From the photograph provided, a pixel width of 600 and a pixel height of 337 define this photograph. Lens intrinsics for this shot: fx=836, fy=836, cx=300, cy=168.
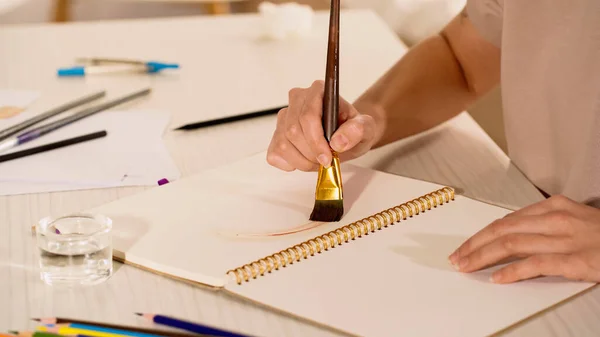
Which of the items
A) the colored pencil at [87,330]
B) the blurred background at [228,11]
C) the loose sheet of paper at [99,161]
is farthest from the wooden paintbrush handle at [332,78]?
the blurred background at [228,11]

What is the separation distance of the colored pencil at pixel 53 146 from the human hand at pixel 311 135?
27 centimetres

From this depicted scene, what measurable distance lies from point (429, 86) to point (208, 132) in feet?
1.03

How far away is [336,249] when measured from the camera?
751mm

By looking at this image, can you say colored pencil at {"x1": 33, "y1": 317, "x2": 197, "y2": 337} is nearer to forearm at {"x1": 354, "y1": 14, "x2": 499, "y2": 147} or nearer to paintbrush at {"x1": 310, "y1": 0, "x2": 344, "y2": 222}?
paintbrush at {"x1": 310, "y1": 0, "x2": 344, "y2": 222}

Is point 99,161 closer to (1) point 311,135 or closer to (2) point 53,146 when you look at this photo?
(2) point 53,146

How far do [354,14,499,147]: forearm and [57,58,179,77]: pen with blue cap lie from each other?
395 millimetres

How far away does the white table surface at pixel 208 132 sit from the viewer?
26.5 inches

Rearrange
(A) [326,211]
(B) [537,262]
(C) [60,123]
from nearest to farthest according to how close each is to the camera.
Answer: (B) [537,262], (A) [326,211], (C) [60,123]

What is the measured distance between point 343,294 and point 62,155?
0.49m

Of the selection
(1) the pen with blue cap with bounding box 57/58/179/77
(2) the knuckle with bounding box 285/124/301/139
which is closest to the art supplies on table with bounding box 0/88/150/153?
(1) the pen with blue cap with bounding box 57/58/179/77

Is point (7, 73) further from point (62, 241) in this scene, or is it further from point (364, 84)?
point (62, 241)

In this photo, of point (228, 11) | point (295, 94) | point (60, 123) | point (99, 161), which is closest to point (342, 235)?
point (295, 94)

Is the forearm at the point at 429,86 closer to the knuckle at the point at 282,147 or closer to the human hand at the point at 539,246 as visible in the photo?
the knuckle at the point at 282,147

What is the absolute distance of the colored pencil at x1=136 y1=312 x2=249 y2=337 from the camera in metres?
0.62
